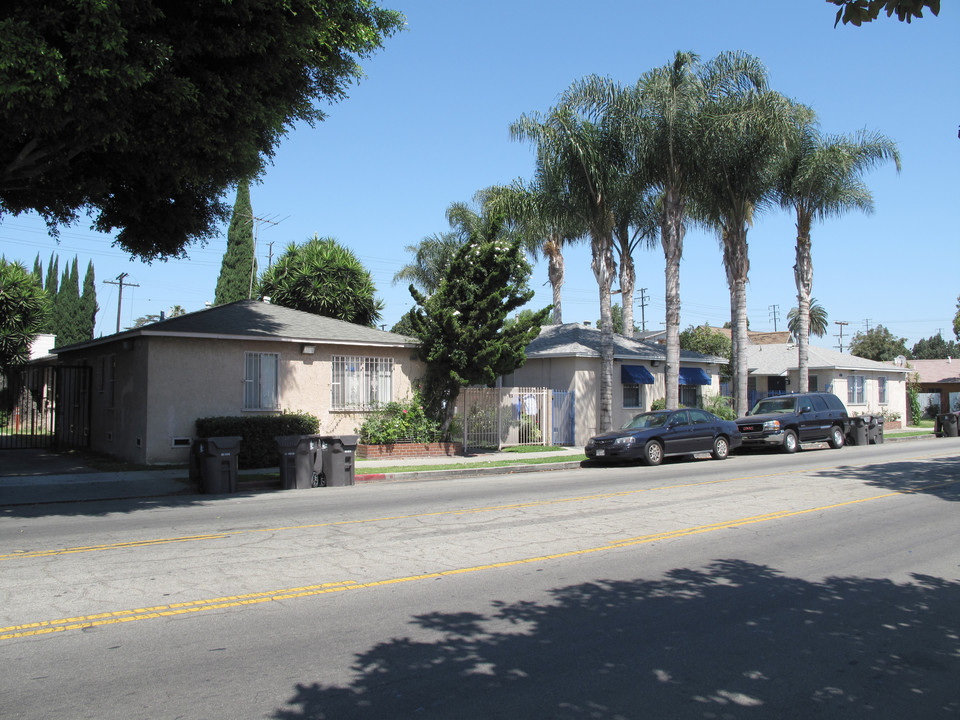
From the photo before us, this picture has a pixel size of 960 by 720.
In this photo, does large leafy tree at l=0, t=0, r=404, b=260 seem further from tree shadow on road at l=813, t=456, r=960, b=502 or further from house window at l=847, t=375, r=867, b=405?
house window at l=847, t=375, r=867, b=405

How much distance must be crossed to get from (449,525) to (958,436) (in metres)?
31.1

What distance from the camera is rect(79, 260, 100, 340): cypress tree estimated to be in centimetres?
6109

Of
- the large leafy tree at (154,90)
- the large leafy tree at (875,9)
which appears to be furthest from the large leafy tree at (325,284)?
the large leafy tree at (875,9)

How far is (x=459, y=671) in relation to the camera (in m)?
4.89

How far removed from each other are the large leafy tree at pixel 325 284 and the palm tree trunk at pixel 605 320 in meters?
12.1

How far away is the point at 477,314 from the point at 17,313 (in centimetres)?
1880

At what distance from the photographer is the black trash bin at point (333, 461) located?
1577cm

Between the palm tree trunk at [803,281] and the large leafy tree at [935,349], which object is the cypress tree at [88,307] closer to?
the palm tree trunk at [803,281]

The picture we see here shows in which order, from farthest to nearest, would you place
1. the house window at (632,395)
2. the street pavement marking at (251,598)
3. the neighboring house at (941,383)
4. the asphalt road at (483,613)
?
the neighboring house at (941,383)
the house window at (632,395)
the street pavement marking at (251,598)
the asphalt road at (483,613)

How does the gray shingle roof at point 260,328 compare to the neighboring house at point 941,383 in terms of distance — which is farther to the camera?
the neighboring house at point 941,383

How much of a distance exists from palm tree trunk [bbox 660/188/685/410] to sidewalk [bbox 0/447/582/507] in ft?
18.8

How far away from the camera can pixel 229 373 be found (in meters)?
19.2

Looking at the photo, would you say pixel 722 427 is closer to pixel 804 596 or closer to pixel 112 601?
pixel 804 596

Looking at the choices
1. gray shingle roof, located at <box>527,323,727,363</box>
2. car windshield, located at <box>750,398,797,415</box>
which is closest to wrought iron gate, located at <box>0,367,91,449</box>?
gray shingle roof, located at <box>527,323,727,363</box>
